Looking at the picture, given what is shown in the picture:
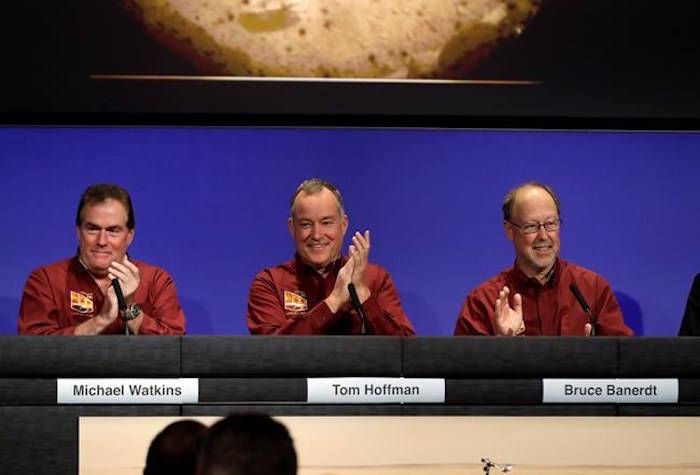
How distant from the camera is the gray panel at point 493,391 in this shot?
13.8ft

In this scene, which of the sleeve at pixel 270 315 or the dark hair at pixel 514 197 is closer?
the sleeve at pixel 270 315

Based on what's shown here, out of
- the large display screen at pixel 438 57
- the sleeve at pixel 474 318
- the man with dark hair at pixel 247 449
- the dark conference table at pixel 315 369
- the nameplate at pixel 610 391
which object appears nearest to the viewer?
the man with dark hair at pixel 247 449

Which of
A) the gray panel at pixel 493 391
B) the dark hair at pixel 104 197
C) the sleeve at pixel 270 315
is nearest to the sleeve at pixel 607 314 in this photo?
the gray panel at pixel 493 391

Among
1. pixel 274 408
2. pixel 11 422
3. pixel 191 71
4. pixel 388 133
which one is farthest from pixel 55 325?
pixel 388 133

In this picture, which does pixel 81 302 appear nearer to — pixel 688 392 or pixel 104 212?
pixel 104 212

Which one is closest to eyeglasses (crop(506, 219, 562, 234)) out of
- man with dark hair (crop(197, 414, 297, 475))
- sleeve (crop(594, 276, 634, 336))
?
sleeve (crop(594, 276, 634, 336))

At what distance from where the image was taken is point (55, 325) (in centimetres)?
496

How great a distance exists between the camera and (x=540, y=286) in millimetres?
5297

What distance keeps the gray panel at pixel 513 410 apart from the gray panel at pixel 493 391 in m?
0.02

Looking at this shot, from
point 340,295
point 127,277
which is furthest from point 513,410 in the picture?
point 127,277

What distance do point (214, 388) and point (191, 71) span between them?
7.96ft

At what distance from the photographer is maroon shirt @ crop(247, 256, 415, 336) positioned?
15.5 feet

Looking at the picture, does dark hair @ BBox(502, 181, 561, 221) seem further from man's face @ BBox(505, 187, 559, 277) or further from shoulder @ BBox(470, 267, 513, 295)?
shoulder @ BBox(470, 267, 513, 295)

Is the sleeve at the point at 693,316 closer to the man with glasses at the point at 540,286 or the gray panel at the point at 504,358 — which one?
the man with glasses at the point at 540,286
